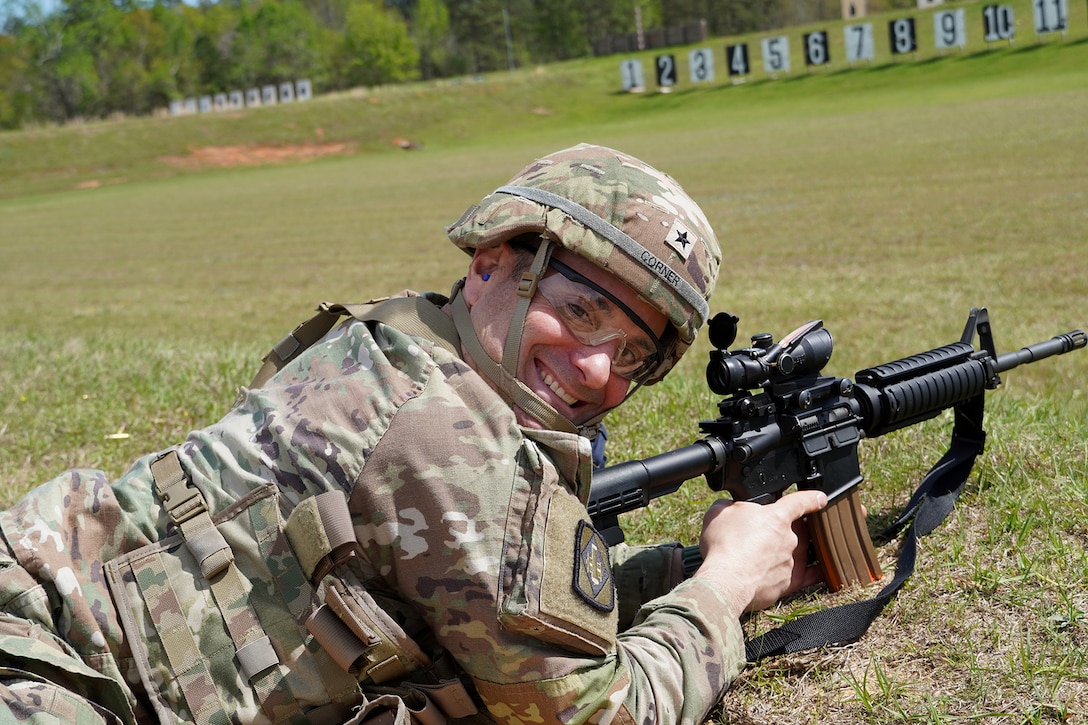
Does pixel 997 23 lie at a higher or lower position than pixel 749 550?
higher

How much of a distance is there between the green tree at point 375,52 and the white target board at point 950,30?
64.0 metres

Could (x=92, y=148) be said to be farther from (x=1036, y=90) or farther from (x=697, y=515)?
(x=697, y=515)

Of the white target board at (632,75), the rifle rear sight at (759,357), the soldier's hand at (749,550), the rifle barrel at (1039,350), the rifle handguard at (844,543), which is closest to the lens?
the soldier's hand at (749,550)

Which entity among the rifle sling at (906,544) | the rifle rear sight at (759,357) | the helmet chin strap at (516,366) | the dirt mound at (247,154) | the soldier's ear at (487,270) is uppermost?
the dirt mound at (247,154)

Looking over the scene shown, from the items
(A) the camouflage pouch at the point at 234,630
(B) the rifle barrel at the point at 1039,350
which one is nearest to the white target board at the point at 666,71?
(B) the rifle barrel at the point at 1039,350

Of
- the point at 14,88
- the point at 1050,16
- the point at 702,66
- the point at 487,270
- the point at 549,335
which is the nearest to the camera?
the point at 549,335

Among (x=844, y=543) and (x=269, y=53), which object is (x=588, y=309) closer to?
(x=844, y=543)

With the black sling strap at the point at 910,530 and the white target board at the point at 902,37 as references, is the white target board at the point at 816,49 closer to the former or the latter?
the white target board at the point at 902,37

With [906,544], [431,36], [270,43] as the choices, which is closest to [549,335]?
[906,544]

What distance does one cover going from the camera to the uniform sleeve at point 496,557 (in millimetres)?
2406

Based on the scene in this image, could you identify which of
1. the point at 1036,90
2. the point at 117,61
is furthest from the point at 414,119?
the point at 117,61

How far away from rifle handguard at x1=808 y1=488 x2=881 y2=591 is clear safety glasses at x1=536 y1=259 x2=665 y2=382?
47.5 inches

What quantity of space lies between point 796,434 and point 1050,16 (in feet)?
223

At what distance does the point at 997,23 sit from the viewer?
213ft
